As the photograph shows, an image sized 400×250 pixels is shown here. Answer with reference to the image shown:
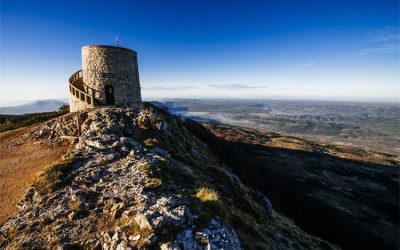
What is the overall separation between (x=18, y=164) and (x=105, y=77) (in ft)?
45.3

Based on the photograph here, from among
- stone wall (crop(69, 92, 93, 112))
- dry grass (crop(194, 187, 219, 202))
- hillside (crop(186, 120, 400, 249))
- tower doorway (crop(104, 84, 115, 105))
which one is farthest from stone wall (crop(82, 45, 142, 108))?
hillside (crop(186, 120, 400, 249))

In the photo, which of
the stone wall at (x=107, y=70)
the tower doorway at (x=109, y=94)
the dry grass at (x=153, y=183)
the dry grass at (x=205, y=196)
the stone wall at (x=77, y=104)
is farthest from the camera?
the tower doorway at (x=109, y=94)

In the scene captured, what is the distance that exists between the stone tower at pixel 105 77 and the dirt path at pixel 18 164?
27.1ft

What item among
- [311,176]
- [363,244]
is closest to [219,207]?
[363,244]

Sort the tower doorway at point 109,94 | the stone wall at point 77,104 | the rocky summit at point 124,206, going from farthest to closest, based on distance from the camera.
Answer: the tower doorway at point 109,94 < the stone wall at point 77,104 < the rocky summit at point 124,206

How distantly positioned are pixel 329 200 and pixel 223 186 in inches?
2454

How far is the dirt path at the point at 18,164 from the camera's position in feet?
44.7

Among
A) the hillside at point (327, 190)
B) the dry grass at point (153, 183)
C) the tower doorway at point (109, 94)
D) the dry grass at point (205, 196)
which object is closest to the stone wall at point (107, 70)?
the tower doorway at point (109, 94)

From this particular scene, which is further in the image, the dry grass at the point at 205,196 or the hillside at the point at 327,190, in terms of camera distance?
the hillside at the point at 327,190

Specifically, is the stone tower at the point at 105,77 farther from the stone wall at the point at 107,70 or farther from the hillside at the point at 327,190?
the hillside at the point at 327,190

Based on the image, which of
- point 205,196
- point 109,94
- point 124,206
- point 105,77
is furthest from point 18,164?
point 205,196

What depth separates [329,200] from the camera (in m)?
67.1

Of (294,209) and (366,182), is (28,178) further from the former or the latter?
(366,182)

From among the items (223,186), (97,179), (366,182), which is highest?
(97,179)
